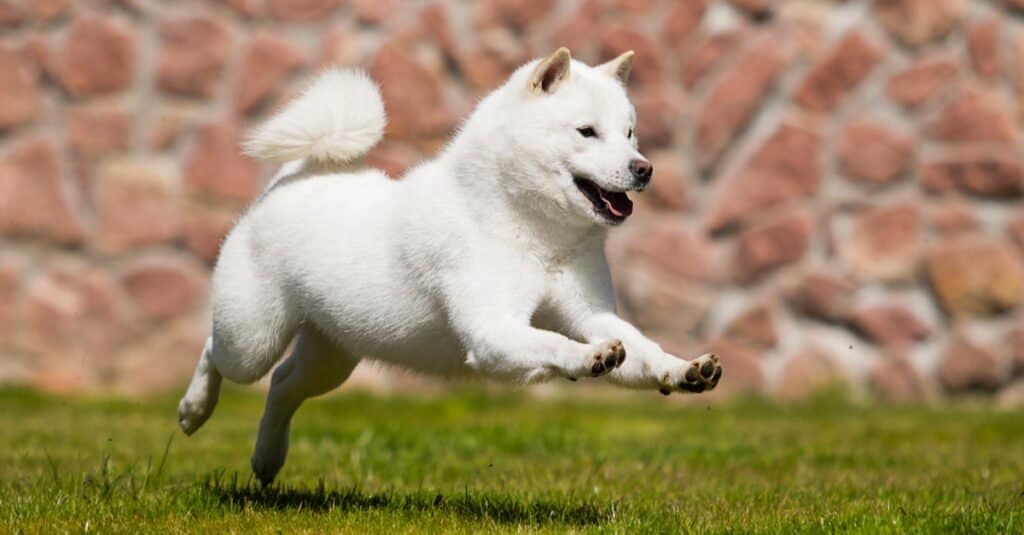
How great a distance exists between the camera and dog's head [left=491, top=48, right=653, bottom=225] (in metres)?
3.33

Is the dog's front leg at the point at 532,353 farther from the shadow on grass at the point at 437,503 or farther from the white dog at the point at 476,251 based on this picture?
the shadow on grass at the point at 437,503

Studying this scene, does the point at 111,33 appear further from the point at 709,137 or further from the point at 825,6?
the point at 825,6

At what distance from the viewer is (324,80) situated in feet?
13.3

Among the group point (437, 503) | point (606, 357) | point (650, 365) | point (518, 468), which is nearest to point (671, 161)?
point (518, 468)

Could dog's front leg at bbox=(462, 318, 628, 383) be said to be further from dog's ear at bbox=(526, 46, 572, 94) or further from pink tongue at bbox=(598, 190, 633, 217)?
dog's ear at bbox=(526, 46, 572, 94)

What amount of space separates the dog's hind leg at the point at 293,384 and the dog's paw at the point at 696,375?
117 centimetres

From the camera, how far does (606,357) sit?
293cm

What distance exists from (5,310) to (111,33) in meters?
1.57

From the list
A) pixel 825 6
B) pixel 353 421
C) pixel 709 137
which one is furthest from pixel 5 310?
pixel 825 6

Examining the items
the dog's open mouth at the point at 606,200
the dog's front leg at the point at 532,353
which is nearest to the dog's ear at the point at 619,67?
the dog's open mouth at the point at 606,200

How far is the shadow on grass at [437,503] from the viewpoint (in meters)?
3.54

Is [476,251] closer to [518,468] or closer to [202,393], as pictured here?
[202,393]

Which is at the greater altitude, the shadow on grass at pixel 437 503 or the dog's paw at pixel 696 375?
the dog's paw at pixel 696 375

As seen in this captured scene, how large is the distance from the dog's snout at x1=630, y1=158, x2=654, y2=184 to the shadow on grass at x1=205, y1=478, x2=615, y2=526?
847 mm
